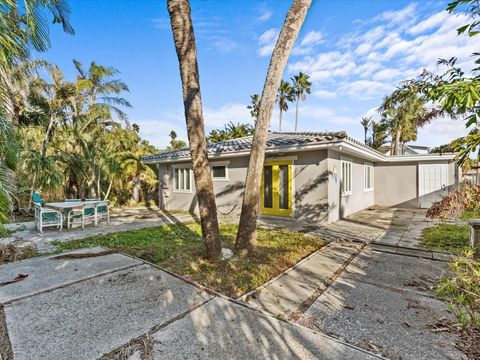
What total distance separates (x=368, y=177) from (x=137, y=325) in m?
13.9

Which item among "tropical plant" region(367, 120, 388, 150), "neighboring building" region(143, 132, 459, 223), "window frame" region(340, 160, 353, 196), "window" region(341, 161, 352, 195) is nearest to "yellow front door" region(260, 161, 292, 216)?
"neighboring building" region(143, 132, 459, 223)

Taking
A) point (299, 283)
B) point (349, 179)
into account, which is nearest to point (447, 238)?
point (349, 179)

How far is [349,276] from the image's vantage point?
4113 mm

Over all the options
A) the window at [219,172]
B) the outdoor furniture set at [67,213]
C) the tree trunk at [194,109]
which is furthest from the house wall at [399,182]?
the outdoor furniture set at [67,213]

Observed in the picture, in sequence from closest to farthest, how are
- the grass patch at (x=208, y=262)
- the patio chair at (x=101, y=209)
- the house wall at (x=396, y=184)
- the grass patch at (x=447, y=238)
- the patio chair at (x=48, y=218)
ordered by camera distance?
1. the grass patch at (x=208, y=262)
2. the grass patch at (x=447, y=238)
3. the patio chair at (x=48, y=218)
4. the patio chair at (x=101, y=209)
5. the house wall at (x=396, y=184)

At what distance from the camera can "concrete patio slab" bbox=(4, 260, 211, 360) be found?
7.49ft

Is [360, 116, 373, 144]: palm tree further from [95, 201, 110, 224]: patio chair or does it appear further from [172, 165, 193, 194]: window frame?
[95, 201, 110, 224]: patio chair

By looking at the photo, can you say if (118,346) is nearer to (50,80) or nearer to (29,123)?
(29,123)

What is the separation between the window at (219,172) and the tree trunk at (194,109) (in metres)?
6.71

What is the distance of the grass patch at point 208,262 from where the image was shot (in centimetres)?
387

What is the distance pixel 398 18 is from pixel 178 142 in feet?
90.7

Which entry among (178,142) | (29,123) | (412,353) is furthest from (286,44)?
(178,142)

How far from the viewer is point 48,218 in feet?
24.6

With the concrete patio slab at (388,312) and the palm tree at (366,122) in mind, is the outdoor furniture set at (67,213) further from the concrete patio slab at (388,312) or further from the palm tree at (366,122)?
the palm tree at (366,122)
